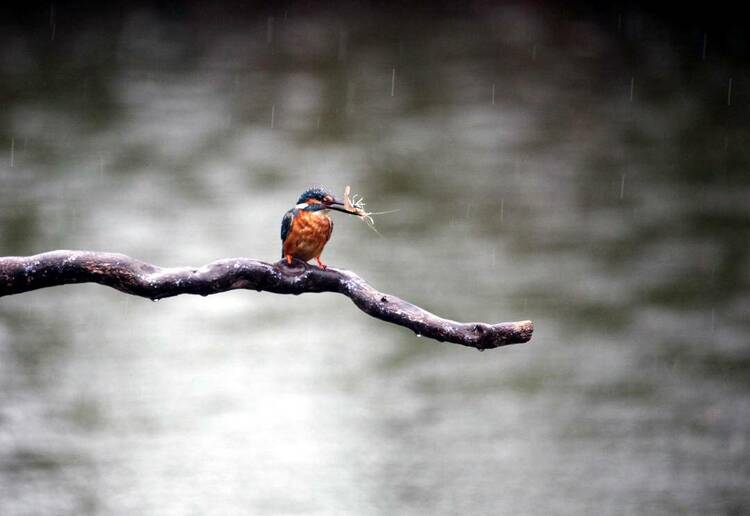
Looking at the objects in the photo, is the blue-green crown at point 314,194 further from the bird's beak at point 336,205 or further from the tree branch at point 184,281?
the tree branch at point 184,281

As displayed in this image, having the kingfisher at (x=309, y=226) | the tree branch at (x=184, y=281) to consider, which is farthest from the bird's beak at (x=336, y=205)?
the tree branch at (x=184, y=281)

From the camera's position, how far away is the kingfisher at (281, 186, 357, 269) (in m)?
1.57

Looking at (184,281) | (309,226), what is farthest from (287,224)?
(184,281)

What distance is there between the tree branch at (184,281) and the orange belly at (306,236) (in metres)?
0.11

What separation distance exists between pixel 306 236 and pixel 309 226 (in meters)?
0.02

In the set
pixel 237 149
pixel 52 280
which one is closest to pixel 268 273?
pixel 52 280

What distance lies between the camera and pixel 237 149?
5109mm

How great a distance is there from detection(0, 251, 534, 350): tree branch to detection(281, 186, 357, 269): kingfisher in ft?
0.36

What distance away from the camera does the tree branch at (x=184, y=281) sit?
4.68ft

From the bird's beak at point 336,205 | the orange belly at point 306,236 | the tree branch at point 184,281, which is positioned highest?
the bird's beak at point 336,205

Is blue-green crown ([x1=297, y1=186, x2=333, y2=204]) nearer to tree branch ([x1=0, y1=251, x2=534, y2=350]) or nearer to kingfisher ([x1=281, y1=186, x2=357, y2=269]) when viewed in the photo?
kingfisher ([x1=281, y1=186, x2=357, y2=269])

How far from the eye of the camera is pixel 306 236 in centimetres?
158

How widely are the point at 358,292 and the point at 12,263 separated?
603 millimetres

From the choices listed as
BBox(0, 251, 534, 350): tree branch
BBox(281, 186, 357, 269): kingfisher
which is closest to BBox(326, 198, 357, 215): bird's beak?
BBox(281, 186, 357, 269): kingfisher
